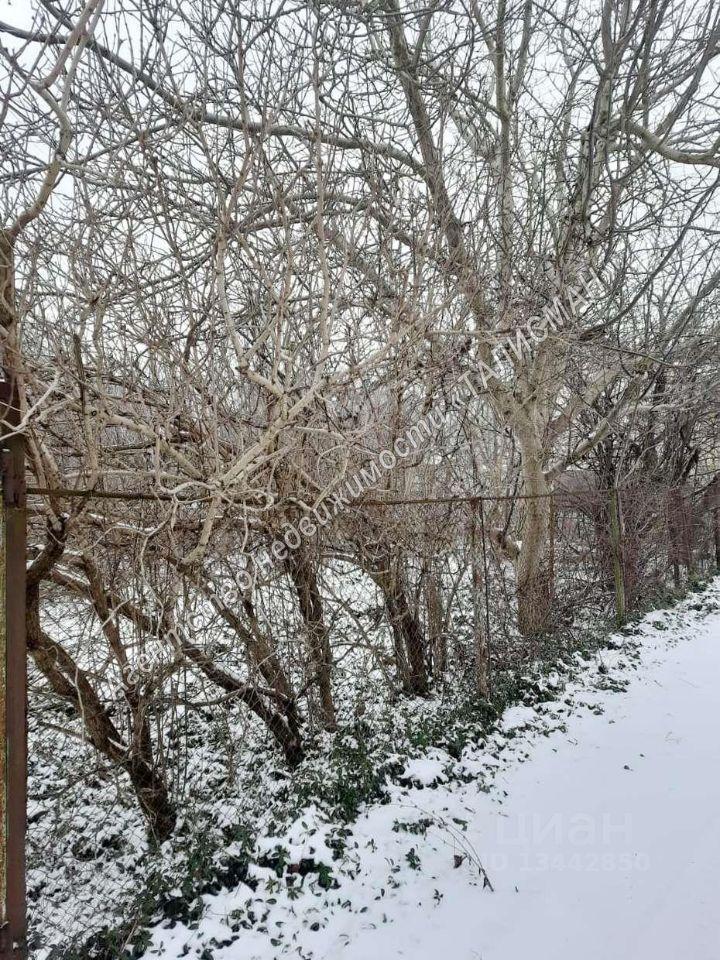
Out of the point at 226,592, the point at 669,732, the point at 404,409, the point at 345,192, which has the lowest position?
the point at 669,732

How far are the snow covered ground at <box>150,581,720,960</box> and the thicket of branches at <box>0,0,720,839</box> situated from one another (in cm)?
86

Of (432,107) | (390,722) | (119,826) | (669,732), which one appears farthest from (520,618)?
(432,107)

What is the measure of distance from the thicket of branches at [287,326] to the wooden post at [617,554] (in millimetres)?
1174

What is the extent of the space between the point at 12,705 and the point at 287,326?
2696mm

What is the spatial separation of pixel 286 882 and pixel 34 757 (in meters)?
1.68

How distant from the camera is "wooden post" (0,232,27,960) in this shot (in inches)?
65.5

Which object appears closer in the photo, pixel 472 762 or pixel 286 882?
pixel 286 882

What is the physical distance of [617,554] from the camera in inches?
260

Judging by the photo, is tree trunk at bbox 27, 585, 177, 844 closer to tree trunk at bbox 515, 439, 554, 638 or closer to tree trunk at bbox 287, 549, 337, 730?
tree trunk at bbox 287, 549, 337, 730

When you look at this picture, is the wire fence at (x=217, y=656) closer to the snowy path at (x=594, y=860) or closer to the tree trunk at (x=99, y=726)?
the tree trunk at (x=99, y=726)

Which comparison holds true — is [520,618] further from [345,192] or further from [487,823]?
[345,192]

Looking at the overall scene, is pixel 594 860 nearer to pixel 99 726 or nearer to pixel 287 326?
pixel 99 726

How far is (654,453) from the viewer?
8.99 meters

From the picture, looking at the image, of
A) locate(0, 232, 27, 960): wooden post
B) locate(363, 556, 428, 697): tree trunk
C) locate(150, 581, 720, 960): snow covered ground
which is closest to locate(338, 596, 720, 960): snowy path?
locate(150, 581, 720, 960): snow covered ground
